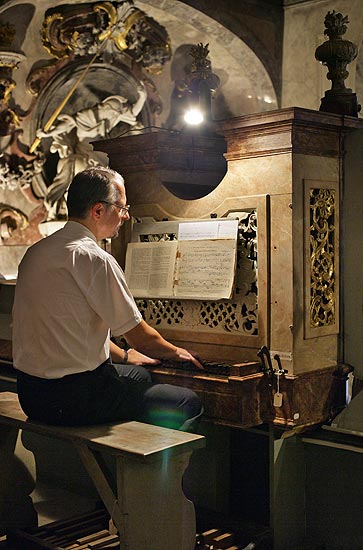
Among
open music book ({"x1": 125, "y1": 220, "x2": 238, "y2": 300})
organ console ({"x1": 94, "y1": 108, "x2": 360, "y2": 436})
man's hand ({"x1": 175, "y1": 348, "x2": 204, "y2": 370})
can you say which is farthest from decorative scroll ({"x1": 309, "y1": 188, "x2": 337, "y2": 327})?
man's hand ({"x1": 175, "y1": 348, "x2": 204, "y2": 370})

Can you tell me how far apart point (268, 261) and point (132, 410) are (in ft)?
3.28

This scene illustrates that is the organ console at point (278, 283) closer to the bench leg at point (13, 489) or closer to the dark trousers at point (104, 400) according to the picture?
the dark trousers at point (104, 400)

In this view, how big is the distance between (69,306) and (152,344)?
0.48m

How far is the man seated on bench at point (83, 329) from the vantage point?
11.9 feet

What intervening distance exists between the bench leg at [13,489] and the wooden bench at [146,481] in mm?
794

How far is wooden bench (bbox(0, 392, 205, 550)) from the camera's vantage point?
341 cm

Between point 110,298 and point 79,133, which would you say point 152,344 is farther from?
point 79,133

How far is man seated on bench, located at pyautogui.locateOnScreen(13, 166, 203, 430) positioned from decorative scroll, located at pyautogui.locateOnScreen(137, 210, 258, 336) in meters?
0.52

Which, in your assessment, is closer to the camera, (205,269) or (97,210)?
(97,210)

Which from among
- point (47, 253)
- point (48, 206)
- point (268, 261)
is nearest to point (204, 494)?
point (268, 261)

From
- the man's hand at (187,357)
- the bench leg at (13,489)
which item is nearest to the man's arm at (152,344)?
the man's hand at (187,357)

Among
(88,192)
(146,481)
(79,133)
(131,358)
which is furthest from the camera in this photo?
(79,133)

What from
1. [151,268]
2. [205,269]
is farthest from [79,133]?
[205,269]

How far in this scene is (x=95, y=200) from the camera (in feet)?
12.6
